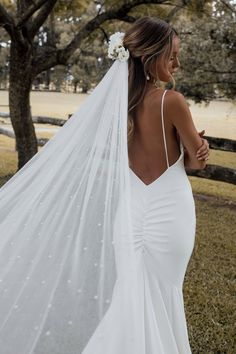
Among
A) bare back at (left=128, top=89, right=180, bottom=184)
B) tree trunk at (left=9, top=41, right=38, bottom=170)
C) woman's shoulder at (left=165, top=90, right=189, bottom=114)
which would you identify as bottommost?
tree trunk at (left=9, top=41, right=38, bottom=170)

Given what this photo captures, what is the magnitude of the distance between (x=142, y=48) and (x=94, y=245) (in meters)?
0.96

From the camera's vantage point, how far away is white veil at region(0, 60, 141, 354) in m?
2.31

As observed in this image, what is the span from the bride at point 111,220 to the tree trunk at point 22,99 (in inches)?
300

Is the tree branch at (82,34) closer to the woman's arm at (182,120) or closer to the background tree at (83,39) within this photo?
the background tree at (83,39)

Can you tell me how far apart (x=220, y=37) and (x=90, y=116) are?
781 centimetres

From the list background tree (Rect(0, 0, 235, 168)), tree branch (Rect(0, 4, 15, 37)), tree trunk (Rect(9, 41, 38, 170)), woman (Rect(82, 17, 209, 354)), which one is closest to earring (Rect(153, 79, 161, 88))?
woman (Rect(82, 17, 209, 354))

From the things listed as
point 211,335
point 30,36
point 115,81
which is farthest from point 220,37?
point 115,81

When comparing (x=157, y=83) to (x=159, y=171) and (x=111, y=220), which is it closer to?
(x=159, y=171)

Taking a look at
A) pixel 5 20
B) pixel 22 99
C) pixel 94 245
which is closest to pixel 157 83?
pixel 94 245

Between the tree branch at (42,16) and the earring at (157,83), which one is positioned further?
the tree branch at (42,16)

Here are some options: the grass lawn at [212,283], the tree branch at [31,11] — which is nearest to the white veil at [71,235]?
the grass lawn at [212,283]

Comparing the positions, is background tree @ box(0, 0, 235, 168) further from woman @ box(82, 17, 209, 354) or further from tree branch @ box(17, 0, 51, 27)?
woman @ box(82, 17, 209, 354)

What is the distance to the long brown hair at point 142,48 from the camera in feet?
7.81

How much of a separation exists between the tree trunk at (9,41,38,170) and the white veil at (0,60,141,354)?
7.61m
